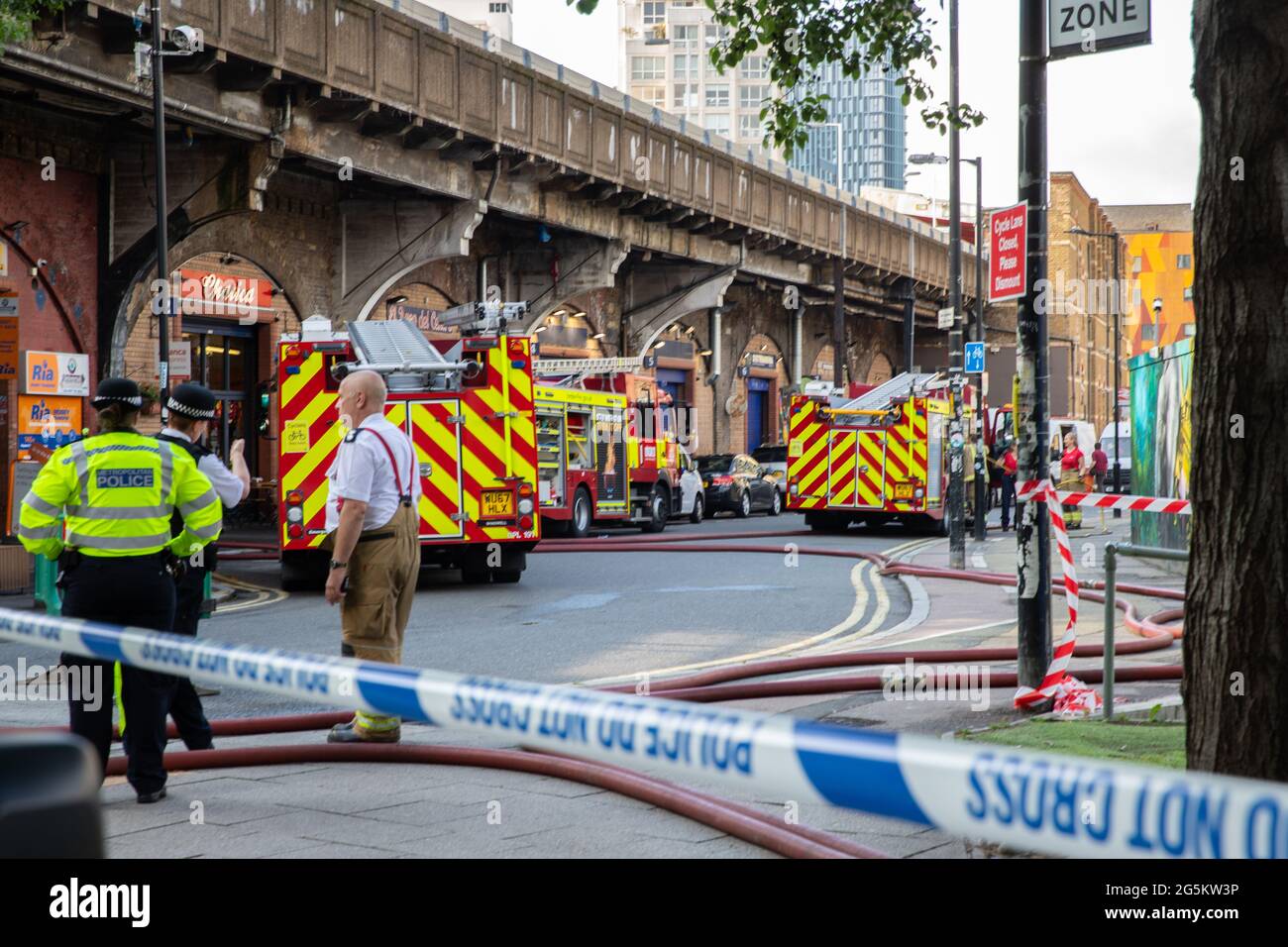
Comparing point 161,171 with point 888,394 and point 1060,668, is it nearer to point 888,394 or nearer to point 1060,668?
point 888,394

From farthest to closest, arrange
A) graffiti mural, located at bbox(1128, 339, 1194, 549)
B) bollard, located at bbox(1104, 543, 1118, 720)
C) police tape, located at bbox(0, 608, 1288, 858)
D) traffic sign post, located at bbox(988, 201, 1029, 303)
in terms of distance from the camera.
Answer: graffiti mural, located at bbox(1128, 339, 1194, 549) < traffic sign post, located at bbox(988, 201, 1029, 303) < bollard, located at bbox(1104, 543, 1118, 720) < police tape, located at bbox(0, 608, 1288, 858)

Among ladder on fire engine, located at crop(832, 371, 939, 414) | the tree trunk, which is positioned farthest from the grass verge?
ladder on fire engine, located at crop(832, 371, 939, 414)

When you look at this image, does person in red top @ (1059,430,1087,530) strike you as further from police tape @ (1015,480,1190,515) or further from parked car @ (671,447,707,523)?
police tape @ (1015,480,1190,515)

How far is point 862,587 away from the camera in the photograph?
16906mm

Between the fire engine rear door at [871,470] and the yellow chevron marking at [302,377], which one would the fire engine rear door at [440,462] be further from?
the fire engine rear door at [871,470]

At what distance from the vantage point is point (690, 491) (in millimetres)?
32125

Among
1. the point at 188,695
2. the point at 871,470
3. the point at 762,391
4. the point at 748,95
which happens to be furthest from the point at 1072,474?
the point at 748,95

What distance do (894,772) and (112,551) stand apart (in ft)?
15.5

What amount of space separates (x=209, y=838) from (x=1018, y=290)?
545cm

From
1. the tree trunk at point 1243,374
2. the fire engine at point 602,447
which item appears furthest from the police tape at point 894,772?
the fire engine at point 602,447

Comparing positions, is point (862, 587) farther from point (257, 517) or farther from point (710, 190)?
point (710, 190)

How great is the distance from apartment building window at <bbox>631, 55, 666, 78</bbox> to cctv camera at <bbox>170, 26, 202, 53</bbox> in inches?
5473

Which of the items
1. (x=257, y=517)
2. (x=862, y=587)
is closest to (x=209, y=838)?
(x=862, y=587)

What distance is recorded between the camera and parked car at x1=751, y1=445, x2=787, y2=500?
→ 38.6 m
